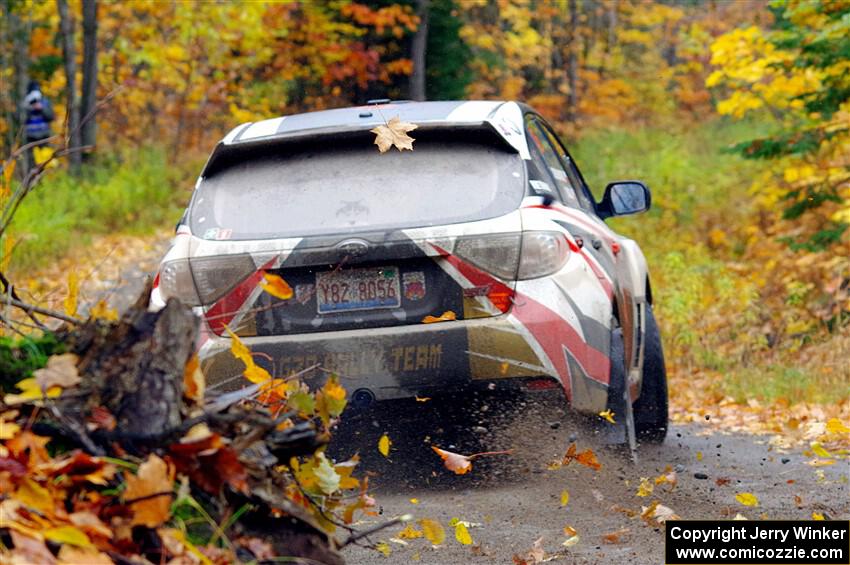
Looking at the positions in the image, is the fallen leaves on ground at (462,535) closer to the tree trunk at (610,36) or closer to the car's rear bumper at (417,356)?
the car's rear bumper at (417,356)

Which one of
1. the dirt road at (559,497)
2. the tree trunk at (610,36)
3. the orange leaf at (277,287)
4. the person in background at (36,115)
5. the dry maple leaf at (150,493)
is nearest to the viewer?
the dry maple leaf at (150,493)

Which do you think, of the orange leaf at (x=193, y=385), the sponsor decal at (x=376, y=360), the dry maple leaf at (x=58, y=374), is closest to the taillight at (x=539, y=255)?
the sponsor decal at (x=376, y=360)

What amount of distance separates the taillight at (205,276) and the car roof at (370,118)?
59 cm

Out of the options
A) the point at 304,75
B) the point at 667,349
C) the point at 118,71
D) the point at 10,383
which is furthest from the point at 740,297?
the point at 118,71

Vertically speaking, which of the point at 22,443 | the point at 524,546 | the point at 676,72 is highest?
the point at 22,443

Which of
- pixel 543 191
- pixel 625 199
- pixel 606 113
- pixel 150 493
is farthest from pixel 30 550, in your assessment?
pixel 606 113

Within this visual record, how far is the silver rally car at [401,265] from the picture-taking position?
558cm

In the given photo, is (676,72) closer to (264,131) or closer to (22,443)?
(264,131)

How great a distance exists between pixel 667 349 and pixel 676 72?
85.7 ft

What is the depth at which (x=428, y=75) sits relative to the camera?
2616 centimetres

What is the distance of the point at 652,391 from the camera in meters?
7.39

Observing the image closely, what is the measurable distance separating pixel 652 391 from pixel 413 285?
7.45 ft

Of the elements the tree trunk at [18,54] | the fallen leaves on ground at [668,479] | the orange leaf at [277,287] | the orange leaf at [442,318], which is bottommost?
the tree trunk at [18,54]

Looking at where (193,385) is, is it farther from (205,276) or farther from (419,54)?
(419,54)
